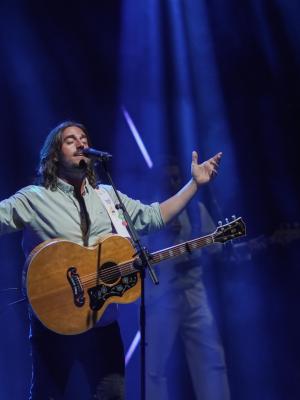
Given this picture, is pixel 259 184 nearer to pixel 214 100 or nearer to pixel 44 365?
pixel 214 100

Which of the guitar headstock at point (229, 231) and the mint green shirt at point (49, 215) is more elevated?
the mint green shirt at point (49, 215)

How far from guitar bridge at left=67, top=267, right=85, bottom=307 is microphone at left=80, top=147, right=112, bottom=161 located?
0.67 m

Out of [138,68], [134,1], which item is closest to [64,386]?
[138,68]

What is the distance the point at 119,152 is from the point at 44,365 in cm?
335

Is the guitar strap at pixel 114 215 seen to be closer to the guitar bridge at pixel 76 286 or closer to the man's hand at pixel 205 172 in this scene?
the guitar bridge at pixel 76 286

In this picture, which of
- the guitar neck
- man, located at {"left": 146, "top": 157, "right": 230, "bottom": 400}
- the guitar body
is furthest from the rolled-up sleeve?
man, located at {"left": 146, "top": 157, "right": 230, "bottom": 400}

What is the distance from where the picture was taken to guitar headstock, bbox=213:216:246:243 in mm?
3338

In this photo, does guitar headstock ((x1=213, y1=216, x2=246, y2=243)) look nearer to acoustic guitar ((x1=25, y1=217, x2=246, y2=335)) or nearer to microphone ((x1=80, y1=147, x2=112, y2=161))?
acoustic guitar ((x1=25, y1=217, x2=246, y2=335))

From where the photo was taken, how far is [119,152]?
19.5 ft

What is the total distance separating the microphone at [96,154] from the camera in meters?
3.01

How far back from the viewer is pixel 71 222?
3158 millimetres

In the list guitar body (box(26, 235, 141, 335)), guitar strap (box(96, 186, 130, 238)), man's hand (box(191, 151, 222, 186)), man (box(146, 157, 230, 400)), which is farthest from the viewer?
man (box(146, 157, 230, 400))

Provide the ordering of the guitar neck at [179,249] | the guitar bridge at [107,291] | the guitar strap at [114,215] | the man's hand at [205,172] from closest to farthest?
1. the guitar bridge at [107,291]
2. the guitar neck at [179,249]
3. the guitar strap at [114,215]
4. the man's hand at [205,172]

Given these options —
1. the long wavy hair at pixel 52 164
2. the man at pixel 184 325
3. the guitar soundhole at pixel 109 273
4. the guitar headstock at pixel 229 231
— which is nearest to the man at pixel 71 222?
the long wavy hair at pixel 52 164
